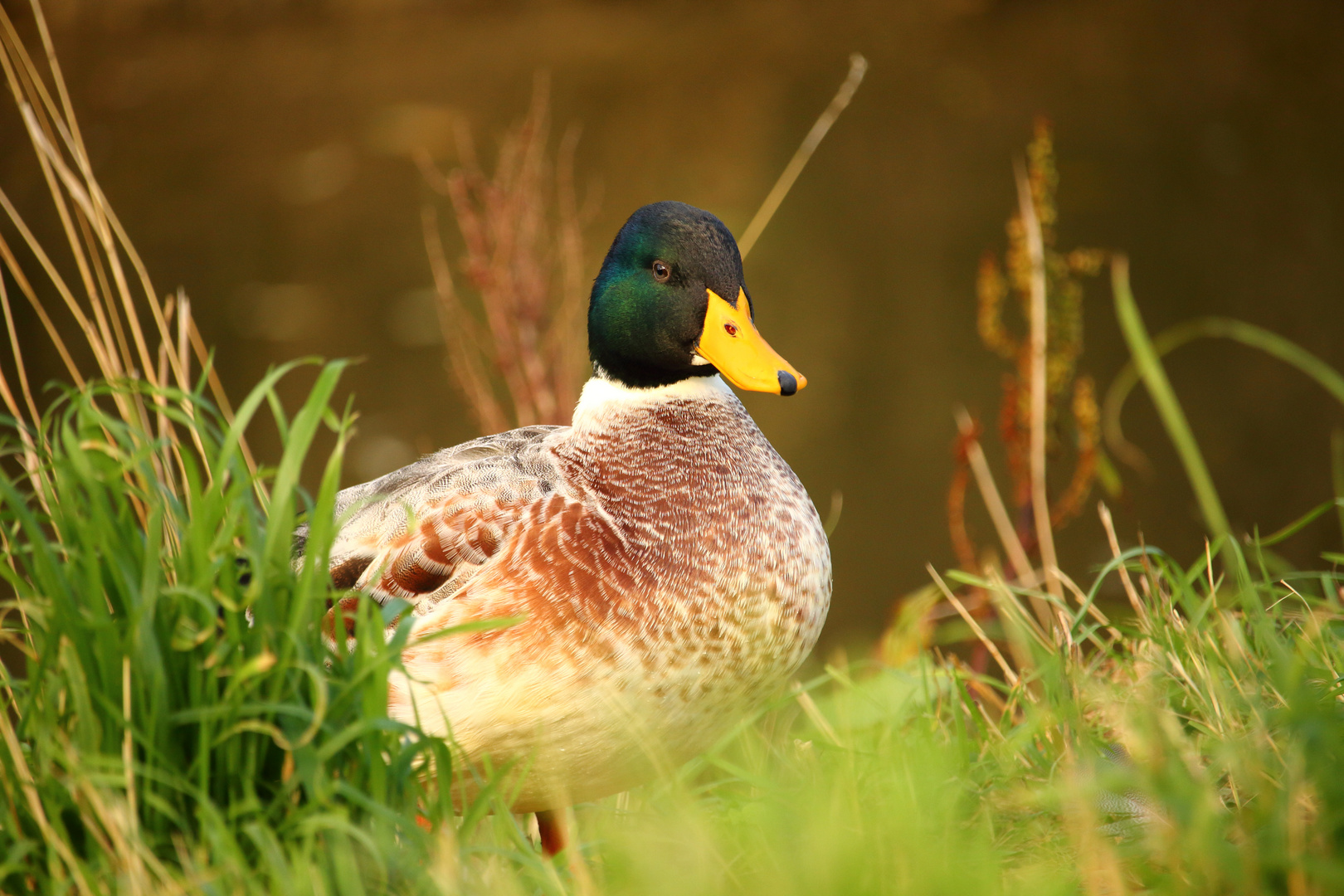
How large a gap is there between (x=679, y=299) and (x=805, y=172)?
5.85 meters

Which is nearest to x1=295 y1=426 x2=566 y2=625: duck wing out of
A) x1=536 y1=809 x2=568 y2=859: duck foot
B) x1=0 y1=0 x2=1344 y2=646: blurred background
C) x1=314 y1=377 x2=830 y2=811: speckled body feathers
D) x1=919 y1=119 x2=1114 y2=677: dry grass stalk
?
x1=314 y1=377 x2=830 y2=811: speckled body feathers

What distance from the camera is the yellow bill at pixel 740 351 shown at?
2.04m

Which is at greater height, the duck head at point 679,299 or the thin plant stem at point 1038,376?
the duck head at point 679,299

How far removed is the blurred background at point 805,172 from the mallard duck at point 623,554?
13.8ft

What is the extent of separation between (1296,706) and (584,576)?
1019mm

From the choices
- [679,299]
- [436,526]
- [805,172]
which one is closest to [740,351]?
[679,299]

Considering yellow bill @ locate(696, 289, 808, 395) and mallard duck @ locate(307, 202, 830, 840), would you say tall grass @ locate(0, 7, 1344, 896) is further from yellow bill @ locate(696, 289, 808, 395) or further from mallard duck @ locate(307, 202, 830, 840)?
yellow bill @ locate(696, 289, 808, 395)

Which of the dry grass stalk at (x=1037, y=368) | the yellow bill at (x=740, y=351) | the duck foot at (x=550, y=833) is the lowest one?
the duck foot at (x=550, y=833)

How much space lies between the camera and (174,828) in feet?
4.66

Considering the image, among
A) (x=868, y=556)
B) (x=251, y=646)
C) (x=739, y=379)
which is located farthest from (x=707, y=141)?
(x=251, y=646)

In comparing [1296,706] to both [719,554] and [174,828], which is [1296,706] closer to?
[719,554]

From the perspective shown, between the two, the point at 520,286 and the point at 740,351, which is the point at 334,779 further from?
the point at 520,286

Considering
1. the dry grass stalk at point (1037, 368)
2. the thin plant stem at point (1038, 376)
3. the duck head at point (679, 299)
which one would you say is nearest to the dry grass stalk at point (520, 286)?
the dry grass stalk at point (1037, 368)

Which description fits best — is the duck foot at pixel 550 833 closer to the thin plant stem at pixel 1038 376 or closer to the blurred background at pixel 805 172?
the thin plant stem at pixel 1038 376
